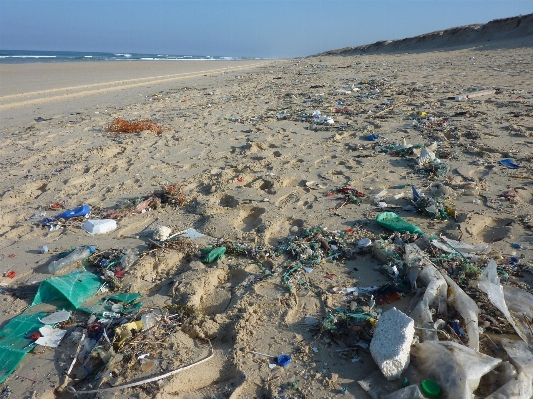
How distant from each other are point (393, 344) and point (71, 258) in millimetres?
2270

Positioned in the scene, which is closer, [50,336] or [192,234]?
[50,336]

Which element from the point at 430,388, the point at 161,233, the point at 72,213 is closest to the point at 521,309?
the point at 430,388

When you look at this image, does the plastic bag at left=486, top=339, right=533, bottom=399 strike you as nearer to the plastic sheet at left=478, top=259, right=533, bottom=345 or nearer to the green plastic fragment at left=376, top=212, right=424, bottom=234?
the plastic sheet at left=478, top=259, right=533, bottom=345

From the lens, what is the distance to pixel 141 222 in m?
3.27

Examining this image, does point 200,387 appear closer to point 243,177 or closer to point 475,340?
point 475,340

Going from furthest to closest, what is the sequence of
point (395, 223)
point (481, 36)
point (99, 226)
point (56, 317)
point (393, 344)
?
point (481, 36) → point (99, 226) → point (395, 223) → point (56, 317) → point (393, 344)

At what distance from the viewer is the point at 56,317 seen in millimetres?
2152

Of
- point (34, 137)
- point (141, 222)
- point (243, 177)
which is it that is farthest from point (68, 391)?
point (34, 137)

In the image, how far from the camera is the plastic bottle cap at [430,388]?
1486 millimetres

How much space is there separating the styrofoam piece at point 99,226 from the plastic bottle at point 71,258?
317 millimetres

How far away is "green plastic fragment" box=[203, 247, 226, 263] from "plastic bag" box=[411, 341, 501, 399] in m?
1.45

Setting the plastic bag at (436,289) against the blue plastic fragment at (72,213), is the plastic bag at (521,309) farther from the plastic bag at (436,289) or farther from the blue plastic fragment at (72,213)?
the blue plastic fragment at (72,213)

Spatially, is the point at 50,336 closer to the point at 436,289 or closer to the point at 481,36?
the point at 436,289

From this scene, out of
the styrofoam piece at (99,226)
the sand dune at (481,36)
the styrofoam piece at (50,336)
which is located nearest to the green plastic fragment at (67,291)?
the styrofoam piece at (50,336)
